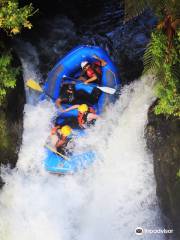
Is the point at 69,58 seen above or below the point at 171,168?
above

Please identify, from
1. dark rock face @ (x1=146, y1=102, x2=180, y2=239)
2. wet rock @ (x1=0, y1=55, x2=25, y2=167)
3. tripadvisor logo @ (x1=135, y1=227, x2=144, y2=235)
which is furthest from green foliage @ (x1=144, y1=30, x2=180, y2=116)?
tripadvisor logo @ (x1=135, y1=227, x2=144, y2=235)

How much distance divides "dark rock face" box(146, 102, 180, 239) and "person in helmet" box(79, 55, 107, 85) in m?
1.15

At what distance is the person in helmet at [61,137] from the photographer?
6.93 meters

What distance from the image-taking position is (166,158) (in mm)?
6723

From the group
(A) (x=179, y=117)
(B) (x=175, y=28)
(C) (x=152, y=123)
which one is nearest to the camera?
(B) (x=175, y=28)

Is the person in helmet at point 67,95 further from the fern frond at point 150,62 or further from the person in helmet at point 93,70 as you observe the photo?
the fern frond at point 150,62

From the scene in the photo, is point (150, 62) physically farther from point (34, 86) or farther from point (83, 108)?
point (34, 86)

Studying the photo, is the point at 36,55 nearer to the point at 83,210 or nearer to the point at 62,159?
the point at 62,159

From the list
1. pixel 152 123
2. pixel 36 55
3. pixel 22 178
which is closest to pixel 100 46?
pixel 36 55

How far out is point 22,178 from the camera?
23.1ft

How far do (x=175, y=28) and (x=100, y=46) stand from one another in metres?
2.12

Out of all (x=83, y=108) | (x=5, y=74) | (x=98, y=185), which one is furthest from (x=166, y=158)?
(x=5, y=74)

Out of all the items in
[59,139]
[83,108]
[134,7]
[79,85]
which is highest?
[134,7]

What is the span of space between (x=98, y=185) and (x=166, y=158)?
1366 mm
